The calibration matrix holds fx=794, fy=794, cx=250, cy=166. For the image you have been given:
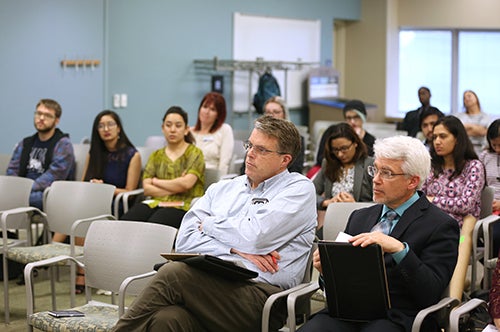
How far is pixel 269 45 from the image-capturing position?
11352 millimetres

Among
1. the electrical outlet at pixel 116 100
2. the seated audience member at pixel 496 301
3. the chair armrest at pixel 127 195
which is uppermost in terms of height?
the electrical outlet at pixel 116 100

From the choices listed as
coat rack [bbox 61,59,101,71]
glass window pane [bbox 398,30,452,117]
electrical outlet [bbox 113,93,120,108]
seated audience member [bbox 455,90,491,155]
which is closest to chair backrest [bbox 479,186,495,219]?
seated audience member [bbox 455,90,491,155]

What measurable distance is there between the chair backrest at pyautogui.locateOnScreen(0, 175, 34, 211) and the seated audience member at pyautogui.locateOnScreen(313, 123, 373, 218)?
1.92 meters

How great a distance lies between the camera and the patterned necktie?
3116 millimetres

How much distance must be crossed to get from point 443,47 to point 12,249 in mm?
9853

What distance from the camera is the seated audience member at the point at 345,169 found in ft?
16.6

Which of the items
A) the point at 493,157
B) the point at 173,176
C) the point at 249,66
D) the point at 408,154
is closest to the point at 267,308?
the point at 408,154

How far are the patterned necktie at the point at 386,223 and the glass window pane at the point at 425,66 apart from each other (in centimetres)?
1010

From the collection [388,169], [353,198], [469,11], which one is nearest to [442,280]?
[388,169]

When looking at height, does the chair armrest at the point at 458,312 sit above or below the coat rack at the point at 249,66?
below

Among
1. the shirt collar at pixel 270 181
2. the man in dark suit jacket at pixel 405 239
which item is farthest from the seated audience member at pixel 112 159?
the man in dark suit jacket at pixel 405 239

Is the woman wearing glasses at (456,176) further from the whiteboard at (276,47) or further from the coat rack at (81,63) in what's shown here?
the whiteboard at (276,47)

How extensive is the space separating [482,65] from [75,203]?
31.4 ft

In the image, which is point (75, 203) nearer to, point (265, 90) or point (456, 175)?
point (456, 175)
